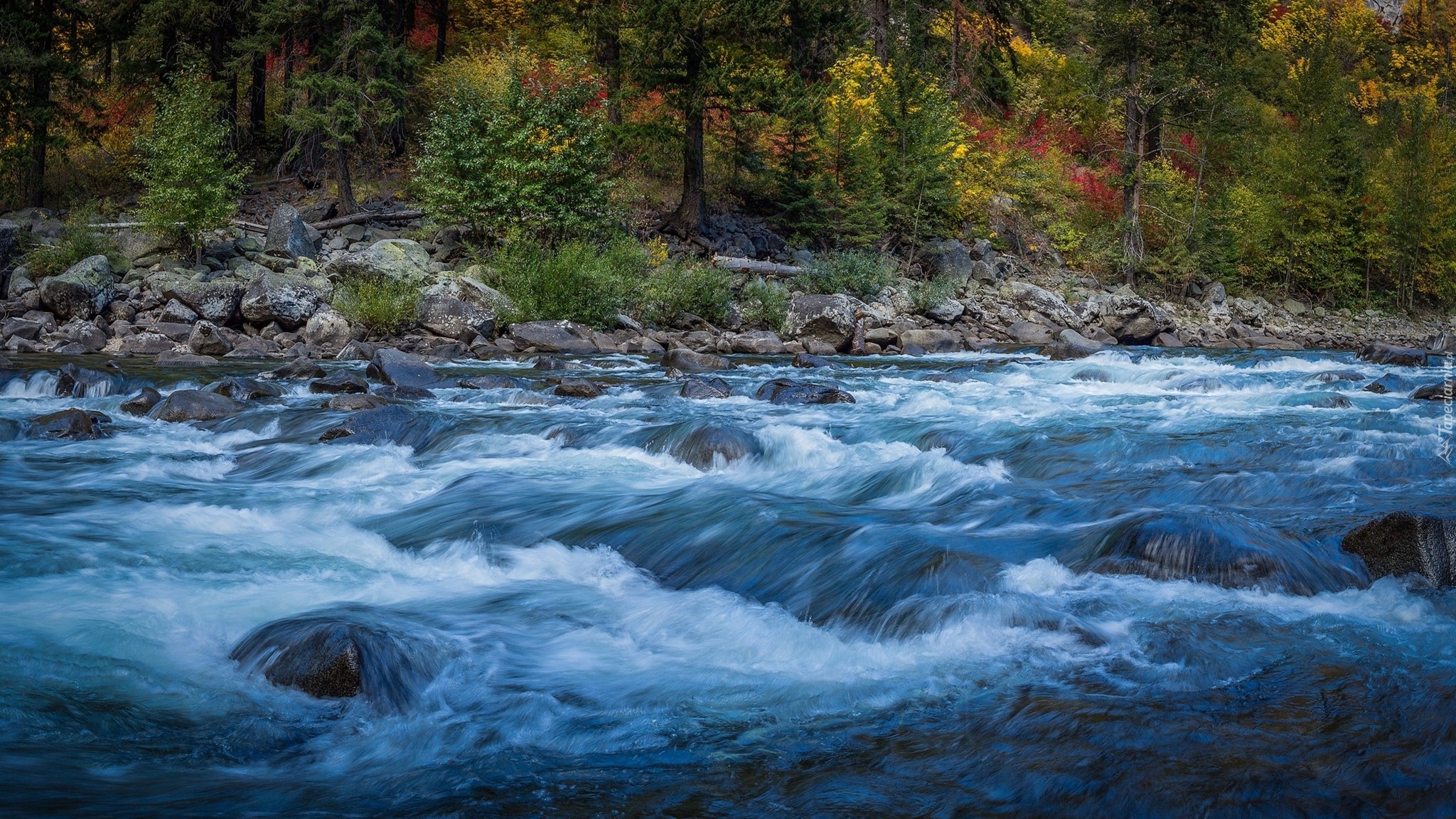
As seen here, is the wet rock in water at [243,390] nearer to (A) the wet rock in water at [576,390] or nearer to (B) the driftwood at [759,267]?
(A) the wet rock in water at [576,390]

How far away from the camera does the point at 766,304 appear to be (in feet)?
69.4

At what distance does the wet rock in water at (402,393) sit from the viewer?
1188 centimetres

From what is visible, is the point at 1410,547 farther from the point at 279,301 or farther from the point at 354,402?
the point at 279,301

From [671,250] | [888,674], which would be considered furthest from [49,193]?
[888,674]

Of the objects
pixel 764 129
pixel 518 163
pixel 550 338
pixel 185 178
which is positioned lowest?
pixel 550 338

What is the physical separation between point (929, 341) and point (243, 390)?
Answer: 13.7 meters

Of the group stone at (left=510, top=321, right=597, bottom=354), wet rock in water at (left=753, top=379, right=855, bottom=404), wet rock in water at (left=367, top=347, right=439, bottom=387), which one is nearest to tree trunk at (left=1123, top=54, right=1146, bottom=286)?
stone at (left=510, top=321, right=597, bottom=354)

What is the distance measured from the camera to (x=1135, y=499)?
22.5 ft

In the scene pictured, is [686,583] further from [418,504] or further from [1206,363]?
[1206,363]

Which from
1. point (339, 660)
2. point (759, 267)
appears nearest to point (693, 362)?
point (759, 267)

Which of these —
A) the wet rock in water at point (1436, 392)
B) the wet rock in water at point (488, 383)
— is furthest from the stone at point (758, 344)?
the wet rock in water at point (1436, 392)

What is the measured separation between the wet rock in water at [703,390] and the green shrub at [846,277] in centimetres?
1070

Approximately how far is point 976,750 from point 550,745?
1439mm

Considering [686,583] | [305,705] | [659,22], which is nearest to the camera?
[305,705]
